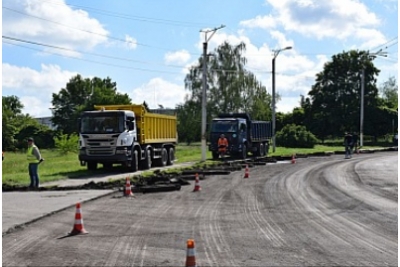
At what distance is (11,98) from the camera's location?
4077 inches

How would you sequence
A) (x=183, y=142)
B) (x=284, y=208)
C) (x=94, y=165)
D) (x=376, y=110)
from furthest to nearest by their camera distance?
(x=183, y=142) → (x=376, y=110) → (x=94, y=165) → (x=284, y=208)

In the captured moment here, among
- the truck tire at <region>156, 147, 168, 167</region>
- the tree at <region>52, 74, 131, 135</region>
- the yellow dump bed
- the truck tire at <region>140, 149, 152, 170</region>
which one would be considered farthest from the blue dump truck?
the tree at <region>52, 74, 131, 135</region>

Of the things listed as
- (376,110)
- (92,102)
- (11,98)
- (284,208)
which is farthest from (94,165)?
(11,98)

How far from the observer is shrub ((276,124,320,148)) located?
195 ft

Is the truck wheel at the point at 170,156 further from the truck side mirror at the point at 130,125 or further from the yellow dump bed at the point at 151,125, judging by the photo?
the truck side mirror at the point at 130,125

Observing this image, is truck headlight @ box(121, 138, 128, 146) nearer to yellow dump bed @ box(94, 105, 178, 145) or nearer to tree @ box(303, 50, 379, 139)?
yellow dump bed @ box(94, 105, 178, 145)

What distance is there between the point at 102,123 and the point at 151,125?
161 inches

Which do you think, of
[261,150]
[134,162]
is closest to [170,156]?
[134,162]

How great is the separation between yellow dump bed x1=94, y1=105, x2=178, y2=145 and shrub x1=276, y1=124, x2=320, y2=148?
89.8 ft

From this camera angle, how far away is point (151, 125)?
29859 mm

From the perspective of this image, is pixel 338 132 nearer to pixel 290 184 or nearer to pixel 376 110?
pixel 376 110

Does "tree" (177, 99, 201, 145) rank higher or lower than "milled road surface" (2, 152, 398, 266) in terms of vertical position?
higher

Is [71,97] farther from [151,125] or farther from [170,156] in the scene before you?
[151,125]

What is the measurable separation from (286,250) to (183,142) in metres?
70.1
